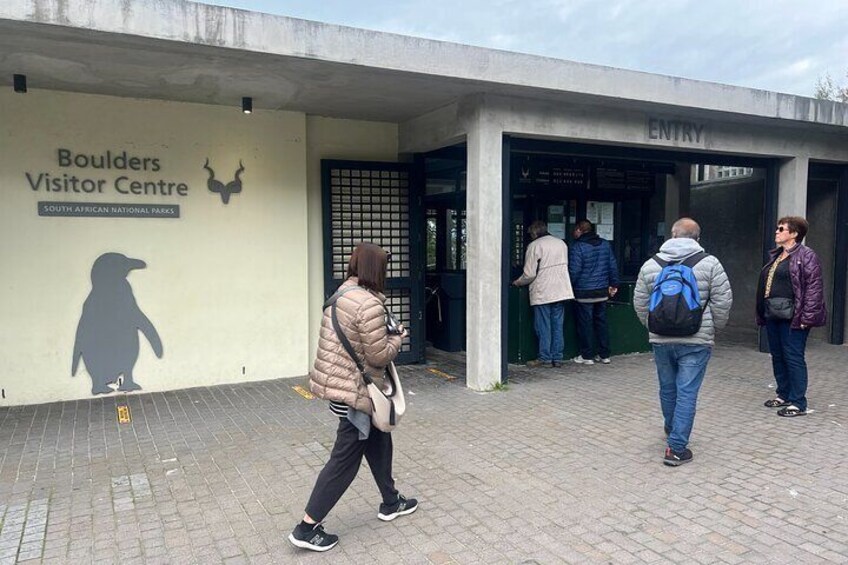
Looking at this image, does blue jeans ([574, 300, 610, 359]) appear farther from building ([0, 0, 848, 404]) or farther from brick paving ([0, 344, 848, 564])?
brick paving ([0, 344, 848, 564])

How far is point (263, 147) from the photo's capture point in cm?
703

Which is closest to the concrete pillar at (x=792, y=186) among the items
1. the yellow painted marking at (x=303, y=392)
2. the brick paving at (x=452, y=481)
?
the brick paving at (x=452, y=481)

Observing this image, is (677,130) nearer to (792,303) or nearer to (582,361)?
(792,303)

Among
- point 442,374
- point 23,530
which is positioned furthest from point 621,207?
point 23,530

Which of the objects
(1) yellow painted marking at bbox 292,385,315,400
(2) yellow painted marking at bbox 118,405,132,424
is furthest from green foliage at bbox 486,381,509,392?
(2) yellow painted marking at bbox 118,405,132,424

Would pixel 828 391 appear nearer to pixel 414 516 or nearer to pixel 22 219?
pixel 414 516

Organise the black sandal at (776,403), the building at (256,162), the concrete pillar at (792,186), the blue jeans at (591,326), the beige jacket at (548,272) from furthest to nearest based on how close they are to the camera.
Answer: the concrete pillar at (792,186) → the blue jeans at (591,326) → the beige jacket at (548,272) → the black sandal at (776,403) → the building at (256,162)

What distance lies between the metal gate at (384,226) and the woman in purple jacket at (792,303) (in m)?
3.89

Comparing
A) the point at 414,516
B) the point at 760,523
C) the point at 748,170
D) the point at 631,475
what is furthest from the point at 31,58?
the point at 748,170

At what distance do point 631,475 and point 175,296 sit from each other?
191 inches

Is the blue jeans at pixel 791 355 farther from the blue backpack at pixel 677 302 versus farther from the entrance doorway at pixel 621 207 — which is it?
the entrance doorway at pixel 621 207

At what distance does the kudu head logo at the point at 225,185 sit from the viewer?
22.3 ft

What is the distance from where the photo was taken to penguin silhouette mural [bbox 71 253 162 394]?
6.27 metres

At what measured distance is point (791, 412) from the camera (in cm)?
559
